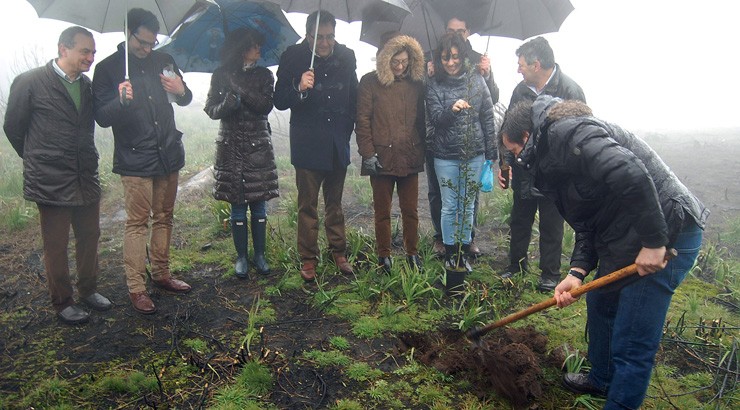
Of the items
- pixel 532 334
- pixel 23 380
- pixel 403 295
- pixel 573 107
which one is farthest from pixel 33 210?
pixel 573 107

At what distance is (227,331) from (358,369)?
1.14 metres

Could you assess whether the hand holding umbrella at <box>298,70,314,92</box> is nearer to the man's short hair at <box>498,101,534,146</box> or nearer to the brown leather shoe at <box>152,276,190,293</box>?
the man's short hair at <box>498,101,534,146</box>

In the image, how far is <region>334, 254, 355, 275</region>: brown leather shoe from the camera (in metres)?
4.73

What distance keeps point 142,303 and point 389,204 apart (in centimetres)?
Result: 229

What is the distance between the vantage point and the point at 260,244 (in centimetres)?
480

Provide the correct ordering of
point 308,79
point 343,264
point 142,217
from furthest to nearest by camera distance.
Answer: point 343,264
point 308,79
point 142,217

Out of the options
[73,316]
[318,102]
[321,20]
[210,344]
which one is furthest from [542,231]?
[73,316]

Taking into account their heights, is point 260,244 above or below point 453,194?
below

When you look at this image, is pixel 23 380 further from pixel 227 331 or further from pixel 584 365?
pixel 584 365

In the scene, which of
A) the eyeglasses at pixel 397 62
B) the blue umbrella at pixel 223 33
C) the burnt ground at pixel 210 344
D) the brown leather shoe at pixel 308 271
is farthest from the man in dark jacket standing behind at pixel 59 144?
the eyeglasses at pixel 397 62

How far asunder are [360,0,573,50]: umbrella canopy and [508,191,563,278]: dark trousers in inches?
70.7

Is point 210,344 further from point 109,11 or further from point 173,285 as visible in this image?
point 109,11

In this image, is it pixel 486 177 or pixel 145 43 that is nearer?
pixel 145 43

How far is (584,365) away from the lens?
3359 millimetres
